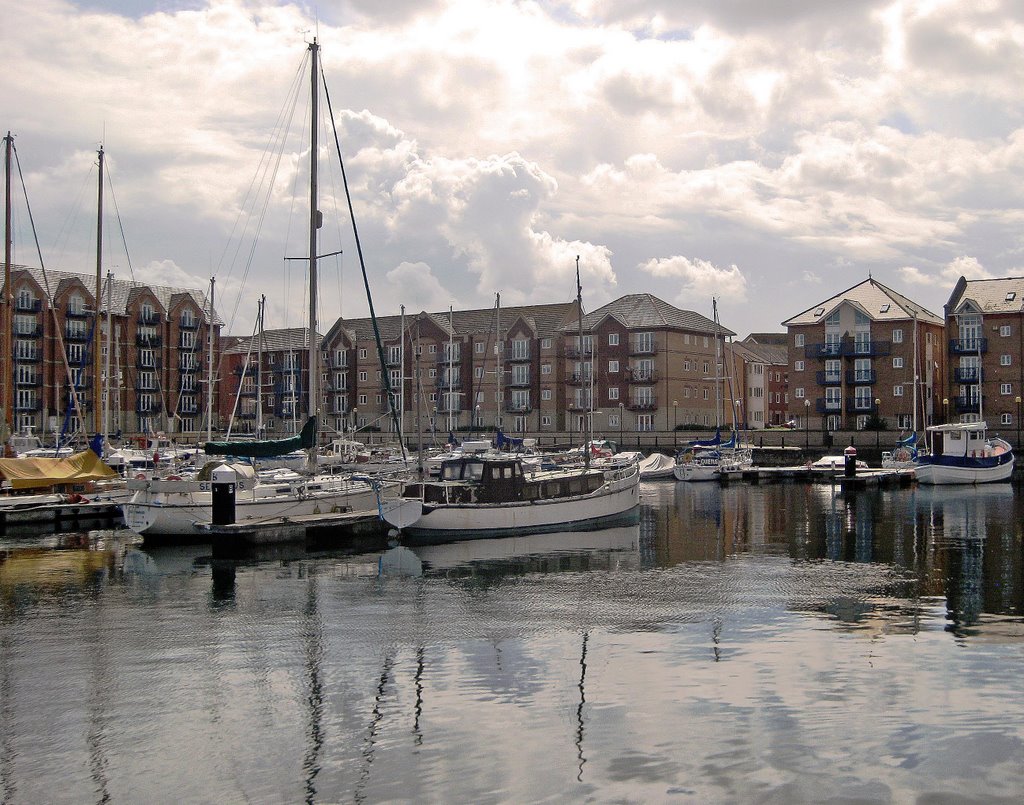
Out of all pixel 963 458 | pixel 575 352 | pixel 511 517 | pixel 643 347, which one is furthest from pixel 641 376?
pixel 511 517

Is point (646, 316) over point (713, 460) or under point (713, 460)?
over

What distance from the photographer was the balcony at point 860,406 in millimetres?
96438

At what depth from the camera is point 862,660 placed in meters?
19.0

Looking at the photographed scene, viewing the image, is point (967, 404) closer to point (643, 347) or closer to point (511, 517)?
point (643, 347)

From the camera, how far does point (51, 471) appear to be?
46094 millimetres

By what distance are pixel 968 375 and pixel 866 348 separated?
9.14 m

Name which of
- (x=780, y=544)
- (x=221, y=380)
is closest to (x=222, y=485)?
(x=780, y=544)

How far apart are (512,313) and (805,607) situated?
3503 inches

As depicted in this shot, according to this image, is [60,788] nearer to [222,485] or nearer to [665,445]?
[222,485]

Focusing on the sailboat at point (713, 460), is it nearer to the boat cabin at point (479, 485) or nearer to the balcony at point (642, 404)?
the balcony at point (642, 404)

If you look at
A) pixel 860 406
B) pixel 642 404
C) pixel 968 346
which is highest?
pixel 968 346

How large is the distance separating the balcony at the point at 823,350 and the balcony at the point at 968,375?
1043cm

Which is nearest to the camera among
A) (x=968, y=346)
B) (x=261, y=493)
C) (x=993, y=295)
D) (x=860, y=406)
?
(x=261, y=493)

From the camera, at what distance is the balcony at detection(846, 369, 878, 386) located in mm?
96250
